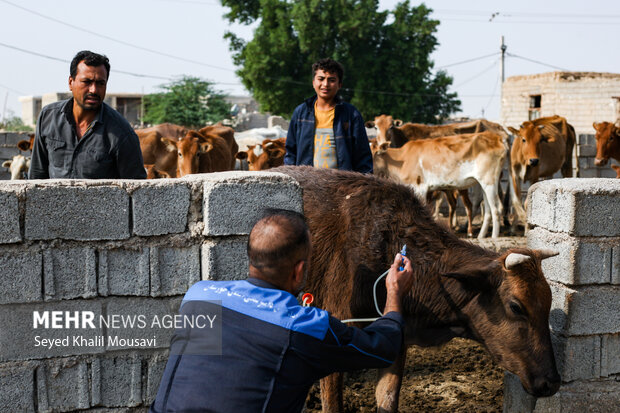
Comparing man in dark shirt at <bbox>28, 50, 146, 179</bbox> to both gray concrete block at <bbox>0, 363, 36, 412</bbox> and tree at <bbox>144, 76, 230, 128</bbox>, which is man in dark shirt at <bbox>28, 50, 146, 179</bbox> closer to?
gray concrete block at <bbox>0, 363, 36, 412</bbox>

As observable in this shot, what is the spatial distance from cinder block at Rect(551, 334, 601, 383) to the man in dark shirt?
311 centimetres

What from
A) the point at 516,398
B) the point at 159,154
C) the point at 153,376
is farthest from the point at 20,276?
the point at 159,154

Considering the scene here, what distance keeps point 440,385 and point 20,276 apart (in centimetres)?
361

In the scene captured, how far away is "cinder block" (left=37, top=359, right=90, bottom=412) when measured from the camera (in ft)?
11.2

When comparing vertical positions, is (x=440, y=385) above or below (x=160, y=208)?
below

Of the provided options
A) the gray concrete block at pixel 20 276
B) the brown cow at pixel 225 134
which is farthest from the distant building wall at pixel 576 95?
the gray concrete block at pixel 20 276

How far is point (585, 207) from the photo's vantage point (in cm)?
426

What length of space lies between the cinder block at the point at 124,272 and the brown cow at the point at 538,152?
1002 cm

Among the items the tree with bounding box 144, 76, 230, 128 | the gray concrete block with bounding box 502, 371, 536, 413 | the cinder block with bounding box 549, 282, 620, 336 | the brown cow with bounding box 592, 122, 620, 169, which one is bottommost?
the gray concrete block with bounding box 502, 371, 536, 413

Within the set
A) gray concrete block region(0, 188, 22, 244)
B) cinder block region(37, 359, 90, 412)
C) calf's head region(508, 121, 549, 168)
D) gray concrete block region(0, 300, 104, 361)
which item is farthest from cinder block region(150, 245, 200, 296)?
calf's head region(508, 121, 549, 168)

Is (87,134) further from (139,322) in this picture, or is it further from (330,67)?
(330,67)

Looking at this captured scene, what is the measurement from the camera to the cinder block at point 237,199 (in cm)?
352

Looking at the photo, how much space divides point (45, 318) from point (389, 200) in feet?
7.15

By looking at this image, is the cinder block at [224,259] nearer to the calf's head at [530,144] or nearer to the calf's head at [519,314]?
the calf's head at [519,314]
